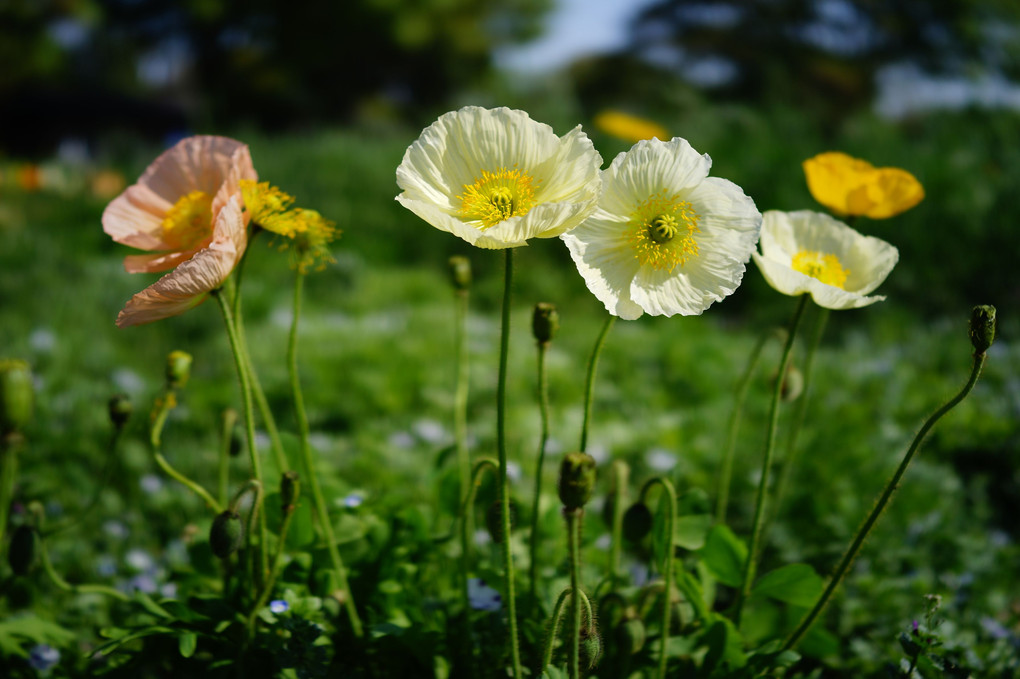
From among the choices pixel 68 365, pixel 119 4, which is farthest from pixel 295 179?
pixel 119 4

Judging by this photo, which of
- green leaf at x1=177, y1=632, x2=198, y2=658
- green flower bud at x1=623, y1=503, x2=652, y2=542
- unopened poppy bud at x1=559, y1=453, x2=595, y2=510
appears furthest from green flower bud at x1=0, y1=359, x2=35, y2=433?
green flower bud at x1=623, y1=503, x2=652, y2=542

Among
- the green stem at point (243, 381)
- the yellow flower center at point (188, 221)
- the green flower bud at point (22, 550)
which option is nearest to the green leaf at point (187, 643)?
the green stem at point (243, 381)

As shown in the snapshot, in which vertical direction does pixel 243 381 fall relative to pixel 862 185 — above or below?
below

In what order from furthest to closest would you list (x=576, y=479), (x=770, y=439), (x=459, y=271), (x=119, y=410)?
(x=459, y=271) → (x=119, y=410) → (x=770, y=439) → (x=576, y=479)

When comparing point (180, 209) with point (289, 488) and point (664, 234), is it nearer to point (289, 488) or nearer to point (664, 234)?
point (289, 488)

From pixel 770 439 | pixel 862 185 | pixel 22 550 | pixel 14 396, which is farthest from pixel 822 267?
pixel 22 550

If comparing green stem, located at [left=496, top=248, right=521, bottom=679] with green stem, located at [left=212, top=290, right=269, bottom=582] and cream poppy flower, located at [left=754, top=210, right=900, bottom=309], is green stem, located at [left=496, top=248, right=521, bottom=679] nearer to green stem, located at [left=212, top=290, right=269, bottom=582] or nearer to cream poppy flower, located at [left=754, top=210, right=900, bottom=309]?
green stem, located at [left=212, top=290, right=269, bottom=582]

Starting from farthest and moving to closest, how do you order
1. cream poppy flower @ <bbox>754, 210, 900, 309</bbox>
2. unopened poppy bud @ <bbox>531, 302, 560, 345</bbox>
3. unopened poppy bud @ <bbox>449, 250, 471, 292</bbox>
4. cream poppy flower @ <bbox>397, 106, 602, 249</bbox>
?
unopened poppy bud @ <bbox>449, 250, 471, 292</bbox>
cream poppy flower @ <bbox>754, 210, 900, 309</bbox>
unopened poppy bud @ <bbox>531, 302, 560, 345</bbox>
cream poppy flower @ <bbox>397, 106, 602, 249</bbox>

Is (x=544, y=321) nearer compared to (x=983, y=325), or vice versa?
(x=983, y=325)
